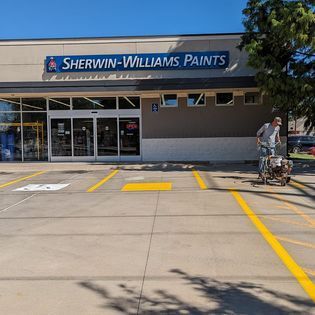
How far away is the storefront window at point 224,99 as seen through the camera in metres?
20.2

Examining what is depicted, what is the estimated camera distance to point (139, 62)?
19859 mm

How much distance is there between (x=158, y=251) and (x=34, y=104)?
54.4 feet

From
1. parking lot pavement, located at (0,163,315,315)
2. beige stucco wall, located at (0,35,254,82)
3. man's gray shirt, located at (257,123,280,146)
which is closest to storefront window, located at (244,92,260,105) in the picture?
beige stucco wall, located at (0,35,254,82)

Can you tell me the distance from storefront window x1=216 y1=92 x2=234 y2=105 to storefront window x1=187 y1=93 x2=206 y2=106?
0.66 meters

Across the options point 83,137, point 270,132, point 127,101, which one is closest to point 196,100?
point 127,101

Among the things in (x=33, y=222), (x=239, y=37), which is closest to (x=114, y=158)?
(x=239, y=37)

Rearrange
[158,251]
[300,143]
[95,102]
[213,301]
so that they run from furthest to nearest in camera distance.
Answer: [300,143]
[95,102]
[158,251]
[213,301]

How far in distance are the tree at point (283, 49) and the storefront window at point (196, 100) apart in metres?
3.62

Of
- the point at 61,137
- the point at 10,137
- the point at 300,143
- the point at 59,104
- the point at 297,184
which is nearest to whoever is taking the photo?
the point at 297,184

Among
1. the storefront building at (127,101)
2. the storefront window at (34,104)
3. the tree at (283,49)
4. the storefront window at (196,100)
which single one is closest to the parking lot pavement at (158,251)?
the tree at (283,49)

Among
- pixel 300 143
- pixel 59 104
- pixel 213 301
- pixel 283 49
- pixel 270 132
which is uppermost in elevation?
pixel 283 49

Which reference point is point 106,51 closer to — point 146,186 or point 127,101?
point 127,101

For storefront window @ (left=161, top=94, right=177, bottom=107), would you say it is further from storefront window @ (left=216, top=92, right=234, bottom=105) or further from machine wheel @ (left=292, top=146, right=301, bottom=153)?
machine wheel @ (left=292, top=146, right=301, bottom=153)

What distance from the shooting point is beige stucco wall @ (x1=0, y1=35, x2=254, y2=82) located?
1978cm
